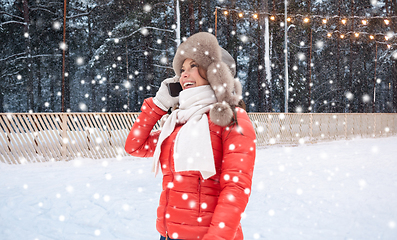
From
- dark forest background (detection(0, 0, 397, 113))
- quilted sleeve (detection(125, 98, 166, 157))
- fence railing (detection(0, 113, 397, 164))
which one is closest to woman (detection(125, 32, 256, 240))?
quilted sleeve (detection(125, 98, 166, 157))

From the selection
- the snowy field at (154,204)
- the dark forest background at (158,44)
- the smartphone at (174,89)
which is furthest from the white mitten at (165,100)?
the dark forest background at (158,44)

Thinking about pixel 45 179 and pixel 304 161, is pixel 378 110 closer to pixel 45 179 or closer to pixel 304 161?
pixel 304 161

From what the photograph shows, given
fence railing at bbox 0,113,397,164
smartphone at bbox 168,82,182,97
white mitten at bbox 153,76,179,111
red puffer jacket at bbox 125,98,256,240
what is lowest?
fence railing at bbox 0,113,397,164

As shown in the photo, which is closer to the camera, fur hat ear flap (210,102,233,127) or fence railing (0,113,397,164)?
fur hat ear flap (210,102,233,127)

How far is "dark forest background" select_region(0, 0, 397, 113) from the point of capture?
56.1 ft

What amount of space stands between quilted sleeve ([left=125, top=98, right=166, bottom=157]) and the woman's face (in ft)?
0.75

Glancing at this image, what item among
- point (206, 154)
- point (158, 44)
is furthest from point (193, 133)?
point (158, 44)

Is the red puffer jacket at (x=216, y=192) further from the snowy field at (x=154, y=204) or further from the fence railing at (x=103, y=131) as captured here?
the fence railing at (x=103, y=131)

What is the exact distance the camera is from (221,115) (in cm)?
125

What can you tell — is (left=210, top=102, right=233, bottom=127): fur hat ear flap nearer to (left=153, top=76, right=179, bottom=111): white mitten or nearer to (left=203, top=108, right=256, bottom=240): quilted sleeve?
(left=203, top=108, right=256, bottom=240): quilted sleeve

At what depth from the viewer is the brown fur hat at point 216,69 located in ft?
4.14

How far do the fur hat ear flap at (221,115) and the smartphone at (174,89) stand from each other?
383mm

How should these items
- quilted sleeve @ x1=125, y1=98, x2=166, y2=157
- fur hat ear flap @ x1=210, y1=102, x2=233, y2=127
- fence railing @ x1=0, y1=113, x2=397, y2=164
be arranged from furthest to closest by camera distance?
fence railing @ x1=0, y1=113, x2=397, y2=164 < quilted sleeve @ x1=125, y1=98, x2=166, y2=157 < fur hat ear flap @ x1=210, y1=102, x2=233, y2=127

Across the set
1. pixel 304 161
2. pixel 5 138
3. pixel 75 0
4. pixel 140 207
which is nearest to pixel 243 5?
pixel 75 0
